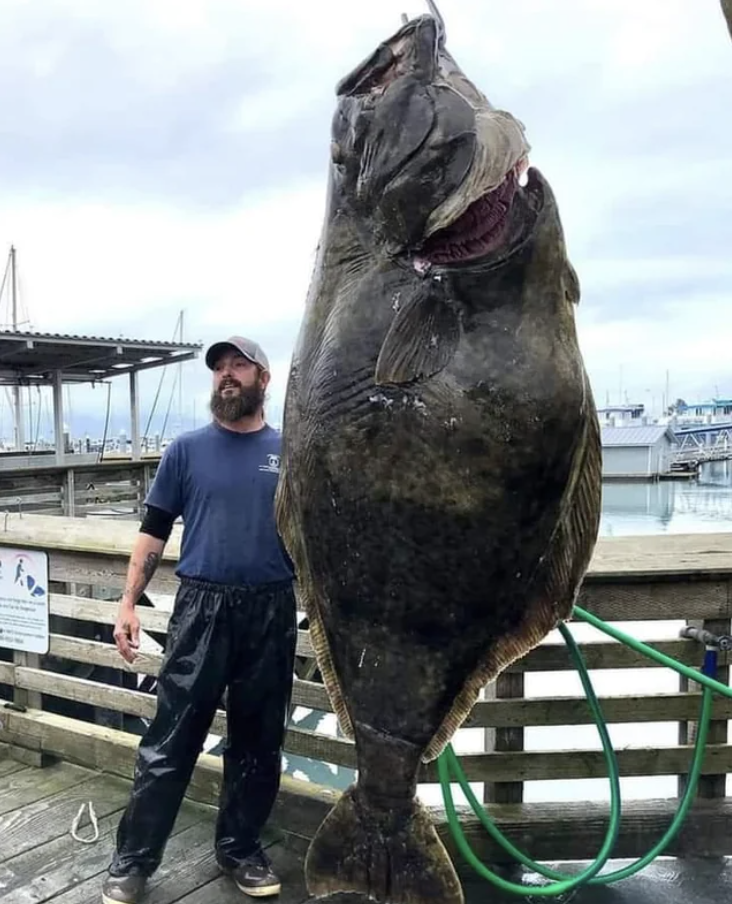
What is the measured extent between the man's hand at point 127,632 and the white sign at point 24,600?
4.05 feet

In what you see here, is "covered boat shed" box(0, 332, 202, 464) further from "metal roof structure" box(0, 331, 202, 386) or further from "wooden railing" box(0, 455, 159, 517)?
"wooden railing" box(0, 455, 159, 517)

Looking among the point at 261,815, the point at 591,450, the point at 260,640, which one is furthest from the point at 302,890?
the point at 591,450

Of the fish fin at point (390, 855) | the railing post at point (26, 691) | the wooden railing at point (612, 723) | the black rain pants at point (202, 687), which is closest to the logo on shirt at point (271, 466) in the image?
the black rain pants at point (202, 687)

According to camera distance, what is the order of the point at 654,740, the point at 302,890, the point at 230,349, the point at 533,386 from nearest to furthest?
the point at 533,386 → the point at 230,349 → the point at 302,890 → the point at 654,740

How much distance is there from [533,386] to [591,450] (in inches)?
8.4

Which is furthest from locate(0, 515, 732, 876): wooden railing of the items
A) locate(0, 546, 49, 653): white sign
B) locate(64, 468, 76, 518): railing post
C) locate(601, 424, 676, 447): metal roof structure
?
locate(601, 424, 676, 447): metal roof structure

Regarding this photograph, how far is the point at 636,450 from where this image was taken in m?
43.0

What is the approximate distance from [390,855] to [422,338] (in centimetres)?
119

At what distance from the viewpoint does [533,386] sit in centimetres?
156

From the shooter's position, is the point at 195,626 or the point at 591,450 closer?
the point at 591,450

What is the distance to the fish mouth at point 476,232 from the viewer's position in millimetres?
1517

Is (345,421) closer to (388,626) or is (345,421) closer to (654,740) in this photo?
(388,626)

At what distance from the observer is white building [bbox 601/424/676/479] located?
41656 mm

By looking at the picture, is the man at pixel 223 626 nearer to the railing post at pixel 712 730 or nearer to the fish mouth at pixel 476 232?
the fish mouth at pixel 476 232
